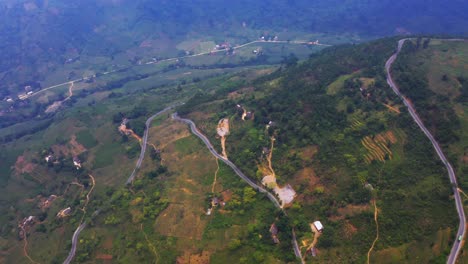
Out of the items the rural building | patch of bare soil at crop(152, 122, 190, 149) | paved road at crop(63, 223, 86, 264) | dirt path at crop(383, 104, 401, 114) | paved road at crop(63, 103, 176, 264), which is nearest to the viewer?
the rural building

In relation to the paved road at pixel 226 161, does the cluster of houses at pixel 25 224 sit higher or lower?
lower

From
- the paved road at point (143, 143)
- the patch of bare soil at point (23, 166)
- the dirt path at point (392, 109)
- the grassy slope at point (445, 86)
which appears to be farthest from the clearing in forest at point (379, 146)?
the patch of bare soil at point (23, 166)

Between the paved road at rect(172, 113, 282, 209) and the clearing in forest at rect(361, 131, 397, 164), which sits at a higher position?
the clearing in forest at rect(361, 131, 397, 164)

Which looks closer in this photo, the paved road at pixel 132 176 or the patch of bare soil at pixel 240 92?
the paved road at pixel 132 176

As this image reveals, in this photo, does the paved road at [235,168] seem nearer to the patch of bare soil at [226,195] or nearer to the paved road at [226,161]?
the paved road at [226,161]

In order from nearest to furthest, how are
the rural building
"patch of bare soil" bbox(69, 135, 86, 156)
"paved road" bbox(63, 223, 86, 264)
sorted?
the rural building
"paved road" bbox(63, 223, 86, 264)
"patch of bare soil" bbox(69, 135, 86, 156)

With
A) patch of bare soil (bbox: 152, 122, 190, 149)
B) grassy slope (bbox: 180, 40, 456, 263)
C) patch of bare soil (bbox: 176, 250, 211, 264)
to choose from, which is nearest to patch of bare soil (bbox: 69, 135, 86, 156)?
patch of bare soil (bbox: 152, 122, 190, 149)

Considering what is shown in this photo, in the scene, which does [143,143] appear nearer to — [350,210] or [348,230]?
[350,210]

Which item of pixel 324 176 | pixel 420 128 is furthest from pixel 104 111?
pixel 420 128

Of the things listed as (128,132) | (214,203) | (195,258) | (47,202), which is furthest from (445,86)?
(47,202)

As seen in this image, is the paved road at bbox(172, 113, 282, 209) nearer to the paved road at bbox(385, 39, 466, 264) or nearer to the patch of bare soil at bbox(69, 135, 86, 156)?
the paved road at bbox(385, 39, 466, 264)

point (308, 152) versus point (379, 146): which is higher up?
point (379, 146)

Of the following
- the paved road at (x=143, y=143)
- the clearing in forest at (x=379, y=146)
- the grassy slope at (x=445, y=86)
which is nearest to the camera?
the grassy slope at (x=445, y=86)
